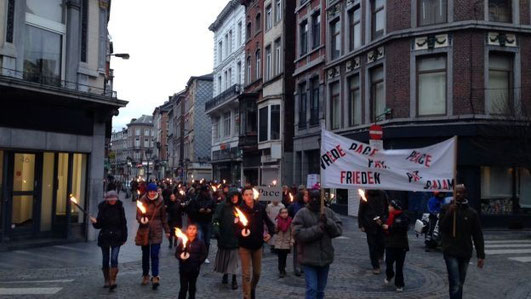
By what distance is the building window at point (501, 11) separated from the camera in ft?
69.7

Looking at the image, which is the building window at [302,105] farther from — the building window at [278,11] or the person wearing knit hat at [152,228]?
the person wearing knit hat at [152,228]

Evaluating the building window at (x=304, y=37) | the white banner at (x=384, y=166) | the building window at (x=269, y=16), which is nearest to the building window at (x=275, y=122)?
the building window at (x=304, y=37)

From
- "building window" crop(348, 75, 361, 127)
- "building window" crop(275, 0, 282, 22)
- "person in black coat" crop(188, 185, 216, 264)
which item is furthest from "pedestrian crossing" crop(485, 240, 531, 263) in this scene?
"building window" crop(275, 0, 282, 22)

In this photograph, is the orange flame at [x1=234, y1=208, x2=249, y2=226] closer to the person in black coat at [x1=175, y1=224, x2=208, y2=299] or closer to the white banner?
the person in black coat at [x1=175, y1=224, x2=208, y2=299]

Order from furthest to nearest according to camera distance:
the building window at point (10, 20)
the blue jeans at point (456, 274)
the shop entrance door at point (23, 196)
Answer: the shop entrance door at point (23, 196), the building window at point (10, 20), the blue jeans at point (456, 274)

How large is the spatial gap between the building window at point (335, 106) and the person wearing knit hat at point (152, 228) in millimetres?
18791

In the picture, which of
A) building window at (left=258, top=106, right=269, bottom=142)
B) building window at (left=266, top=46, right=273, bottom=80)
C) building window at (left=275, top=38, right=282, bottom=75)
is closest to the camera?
building window at (left=275, top=38, right=282, bottom=75)

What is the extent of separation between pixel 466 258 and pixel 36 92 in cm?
1082

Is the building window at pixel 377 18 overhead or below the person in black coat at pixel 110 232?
overhead

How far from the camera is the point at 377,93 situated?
24234mm

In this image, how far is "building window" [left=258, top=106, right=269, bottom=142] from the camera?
117 ft

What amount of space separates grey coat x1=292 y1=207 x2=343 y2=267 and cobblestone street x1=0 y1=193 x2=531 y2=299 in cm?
215

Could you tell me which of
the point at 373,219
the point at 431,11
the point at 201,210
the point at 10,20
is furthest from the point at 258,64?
the point at 373,219

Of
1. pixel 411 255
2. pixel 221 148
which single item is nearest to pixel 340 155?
pixel 411 255
